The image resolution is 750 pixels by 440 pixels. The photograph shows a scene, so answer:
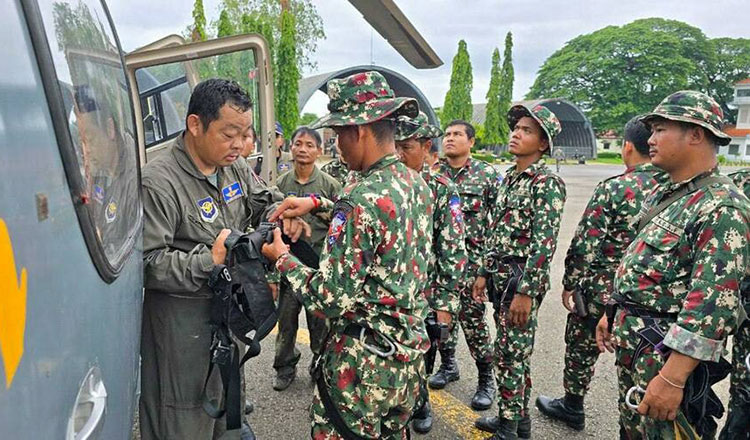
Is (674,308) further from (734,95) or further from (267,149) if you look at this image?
(734,95)

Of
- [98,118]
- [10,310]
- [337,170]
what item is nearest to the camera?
[10,310]

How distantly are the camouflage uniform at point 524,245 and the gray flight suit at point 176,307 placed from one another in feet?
5.54

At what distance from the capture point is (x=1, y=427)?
0.63 metres

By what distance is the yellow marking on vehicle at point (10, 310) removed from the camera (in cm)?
65

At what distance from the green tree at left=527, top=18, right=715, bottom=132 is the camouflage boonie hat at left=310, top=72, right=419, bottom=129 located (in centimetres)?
5290

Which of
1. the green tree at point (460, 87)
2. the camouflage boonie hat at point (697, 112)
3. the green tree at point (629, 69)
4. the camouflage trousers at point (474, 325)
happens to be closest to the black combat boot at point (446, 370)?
the camouflage trousers at point (474, 325)

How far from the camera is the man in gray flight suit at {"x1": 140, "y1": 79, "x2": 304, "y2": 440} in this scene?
180 centimetres

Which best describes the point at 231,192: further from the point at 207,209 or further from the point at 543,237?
the point at 543,237

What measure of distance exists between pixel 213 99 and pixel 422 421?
2.26 metres

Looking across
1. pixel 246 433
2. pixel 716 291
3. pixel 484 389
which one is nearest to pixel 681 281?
pixel 716 291

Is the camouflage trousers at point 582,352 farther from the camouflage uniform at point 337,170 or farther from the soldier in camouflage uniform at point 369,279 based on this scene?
the camouflage uniform at point 337,170

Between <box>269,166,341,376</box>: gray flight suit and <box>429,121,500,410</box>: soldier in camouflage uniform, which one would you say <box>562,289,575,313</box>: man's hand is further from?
<box>269,166,341,376</box>: gray flight suit

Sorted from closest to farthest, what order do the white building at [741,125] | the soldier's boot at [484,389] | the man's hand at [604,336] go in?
the man's hand at [604,336] < the soldier's boot at [484,389] < the white building at [741,125]

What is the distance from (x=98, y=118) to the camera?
123cm
